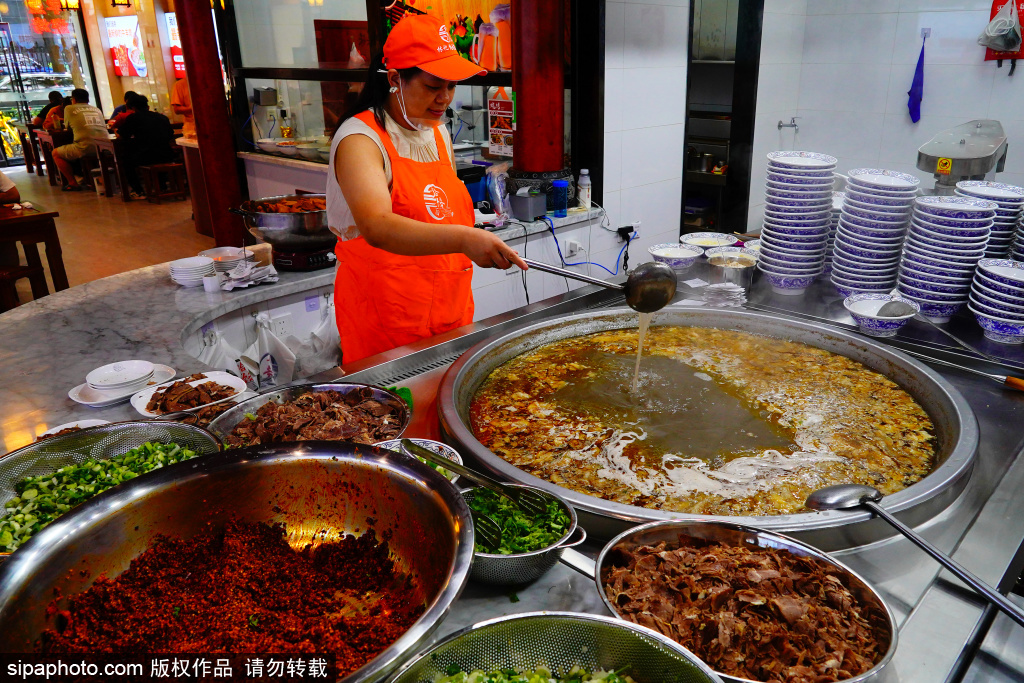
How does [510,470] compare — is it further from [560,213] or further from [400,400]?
[560,213]

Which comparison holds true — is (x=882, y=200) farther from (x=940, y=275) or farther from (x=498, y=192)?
(x=498, y=192)

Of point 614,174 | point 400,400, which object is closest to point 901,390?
point 400,400

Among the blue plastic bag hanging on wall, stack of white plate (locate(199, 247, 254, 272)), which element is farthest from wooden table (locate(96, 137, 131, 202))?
the blue plastic bag hanging on wall

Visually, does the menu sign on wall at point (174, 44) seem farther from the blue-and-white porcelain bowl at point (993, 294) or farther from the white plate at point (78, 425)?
the blue-and-white porcelain bowl at point (993, 294)

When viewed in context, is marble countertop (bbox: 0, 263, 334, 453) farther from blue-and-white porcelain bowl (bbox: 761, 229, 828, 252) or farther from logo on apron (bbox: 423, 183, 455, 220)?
blue-and-white porcelain bowl (bbox: 761, 229, 828, 252)

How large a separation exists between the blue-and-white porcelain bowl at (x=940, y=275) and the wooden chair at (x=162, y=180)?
11077 millimetres

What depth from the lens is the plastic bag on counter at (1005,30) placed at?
4.85m

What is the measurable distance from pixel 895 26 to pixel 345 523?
20.6 feet

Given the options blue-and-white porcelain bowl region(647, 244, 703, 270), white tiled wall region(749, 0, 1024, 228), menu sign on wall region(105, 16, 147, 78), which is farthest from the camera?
menu sign on wall region(105, 16, 147, 78)

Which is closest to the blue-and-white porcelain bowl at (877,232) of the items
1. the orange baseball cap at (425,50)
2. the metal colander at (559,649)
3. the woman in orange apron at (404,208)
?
the woman in orange apron at (404,208)

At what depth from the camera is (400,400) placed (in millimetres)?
1783

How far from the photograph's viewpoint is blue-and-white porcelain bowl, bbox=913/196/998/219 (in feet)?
7.29

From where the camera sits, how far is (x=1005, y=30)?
4.86m

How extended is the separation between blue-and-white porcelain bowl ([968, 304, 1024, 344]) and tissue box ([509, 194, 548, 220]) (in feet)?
8.46
